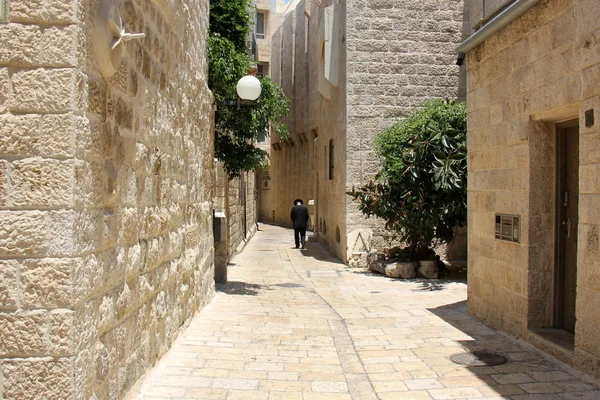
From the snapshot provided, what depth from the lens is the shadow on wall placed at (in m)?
4.00

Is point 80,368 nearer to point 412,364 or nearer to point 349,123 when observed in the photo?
point 412,364

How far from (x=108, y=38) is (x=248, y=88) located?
5110 millimetres

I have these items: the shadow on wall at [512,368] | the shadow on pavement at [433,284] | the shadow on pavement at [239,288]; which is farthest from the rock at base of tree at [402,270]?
the shadow on wall at [512,368]

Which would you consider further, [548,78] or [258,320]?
[258,320]

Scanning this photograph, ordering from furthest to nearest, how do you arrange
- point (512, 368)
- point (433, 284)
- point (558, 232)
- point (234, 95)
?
point (433, 284) < point (234, 95) < point (558, 232) < point (512, 368)

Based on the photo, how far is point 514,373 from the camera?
4.40 metres

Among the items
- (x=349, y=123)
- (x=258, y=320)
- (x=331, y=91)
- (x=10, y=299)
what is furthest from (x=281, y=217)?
(x=10, y=299)

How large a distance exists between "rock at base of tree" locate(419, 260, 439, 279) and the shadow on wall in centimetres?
437

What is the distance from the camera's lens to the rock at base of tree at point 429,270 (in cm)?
1049

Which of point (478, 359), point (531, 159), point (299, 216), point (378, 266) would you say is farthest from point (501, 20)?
point (299, 216)

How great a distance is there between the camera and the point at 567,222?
502 centimetres

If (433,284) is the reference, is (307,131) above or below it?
above

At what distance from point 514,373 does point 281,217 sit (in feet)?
81.4

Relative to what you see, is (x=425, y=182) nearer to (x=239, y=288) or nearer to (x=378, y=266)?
(x=378, y=266)
